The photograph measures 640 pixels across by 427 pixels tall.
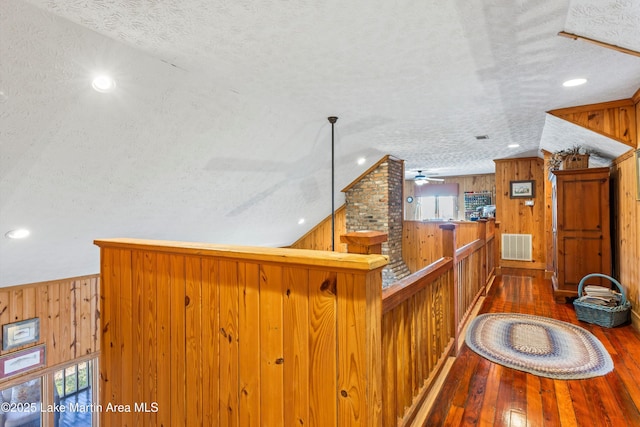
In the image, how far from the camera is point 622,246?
360cm

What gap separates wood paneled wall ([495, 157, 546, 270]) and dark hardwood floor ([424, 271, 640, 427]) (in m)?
4.37

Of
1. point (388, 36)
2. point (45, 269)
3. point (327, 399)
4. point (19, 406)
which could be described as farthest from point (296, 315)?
point (19, 406)

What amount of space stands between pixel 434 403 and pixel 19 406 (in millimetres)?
5450

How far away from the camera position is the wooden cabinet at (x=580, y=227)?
12.5 ft

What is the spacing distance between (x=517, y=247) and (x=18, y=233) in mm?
8226

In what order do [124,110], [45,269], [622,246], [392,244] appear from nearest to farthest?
1. [124,110]
2. [622,246]
3. [45,269]
4. [392,244]

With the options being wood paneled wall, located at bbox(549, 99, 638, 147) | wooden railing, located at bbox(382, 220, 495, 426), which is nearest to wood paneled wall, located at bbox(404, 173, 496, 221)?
wood paneled wall, located at bbox(549, 99, 638, 147)

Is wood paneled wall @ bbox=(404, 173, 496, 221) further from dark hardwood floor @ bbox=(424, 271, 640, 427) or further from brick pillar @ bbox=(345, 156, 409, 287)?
dark hardwood floor @ bbox=(424, 271, 640, 427)

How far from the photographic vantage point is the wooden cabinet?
12.5 feet

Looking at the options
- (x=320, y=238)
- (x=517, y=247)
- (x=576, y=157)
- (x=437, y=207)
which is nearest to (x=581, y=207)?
(x=576, y=157)

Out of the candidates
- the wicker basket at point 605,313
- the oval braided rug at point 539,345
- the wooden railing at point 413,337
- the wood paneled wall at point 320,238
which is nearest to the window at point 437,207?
the wood paneled wall at point 320,238

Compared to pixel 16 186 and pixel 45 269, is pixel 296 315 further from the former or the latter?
pixel 45 269

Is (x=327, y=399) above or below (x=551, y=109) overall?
below

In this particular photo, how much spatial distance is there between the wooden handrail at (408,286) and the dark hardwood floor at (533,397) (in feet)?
2.55
